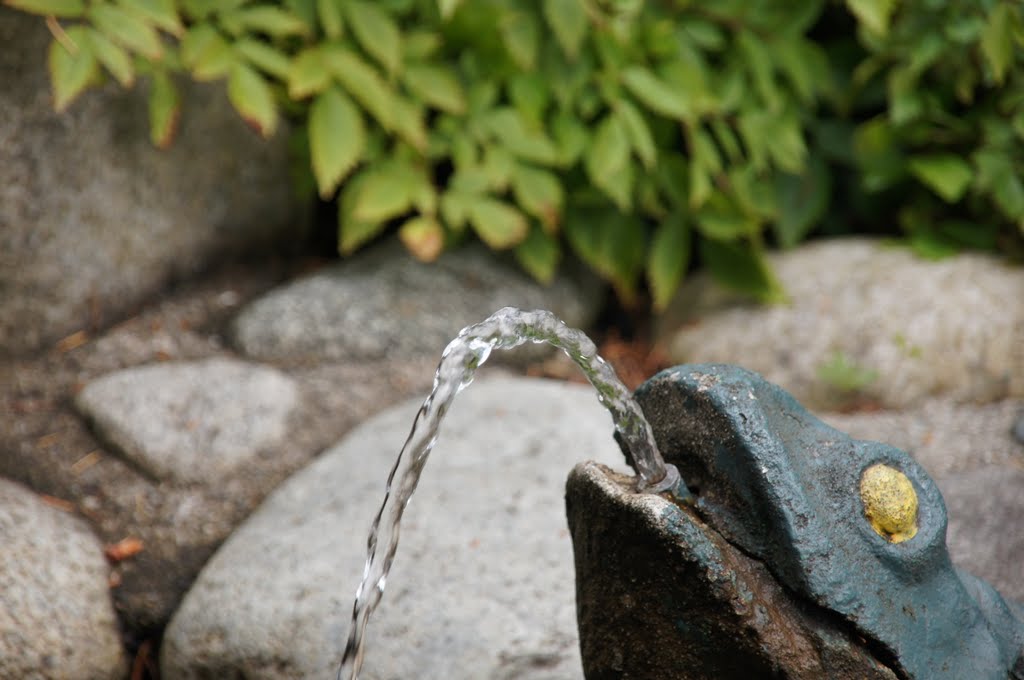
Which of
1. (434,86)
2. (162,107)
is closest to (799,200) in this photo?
(434,86)

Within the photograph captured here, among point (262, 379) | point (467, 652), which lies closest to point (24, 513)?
point (262, 379)

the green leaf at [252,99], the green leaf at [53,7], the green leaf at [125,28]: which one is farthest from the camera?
the green leaf at [252,99]

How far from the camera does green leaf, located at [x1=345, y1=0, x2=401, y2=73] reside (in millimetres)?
3646

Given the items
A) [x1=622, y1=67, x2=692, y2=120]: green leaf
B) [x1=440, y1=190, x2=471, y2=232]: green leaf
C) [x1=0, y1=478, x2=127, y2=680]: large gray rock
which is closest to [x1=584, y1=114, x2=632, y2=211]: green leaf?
[x1=622, y1=67, x2=692, y2=120]: green leaf

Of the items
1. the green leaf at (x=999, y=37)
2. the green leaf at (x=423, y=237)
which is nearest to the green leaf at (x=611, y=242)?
the green leaf at (x=423, y=237)

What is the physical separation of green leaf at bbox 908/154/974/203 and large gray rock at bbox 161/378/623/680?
6.03ft

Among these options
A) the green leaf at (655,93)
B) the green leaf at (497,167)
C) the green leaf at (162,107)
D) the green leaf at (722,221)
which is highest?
the green leaf at (655,93)

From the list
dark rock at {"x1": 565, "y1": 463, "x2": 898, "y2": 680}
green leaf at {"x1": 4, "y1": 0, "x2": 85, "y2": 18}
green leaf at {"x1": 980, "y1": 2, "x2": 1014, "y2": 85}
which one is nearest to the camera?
dark rock at {"x1": 565, "y1": 463, "x2": 898, "y2": 680}

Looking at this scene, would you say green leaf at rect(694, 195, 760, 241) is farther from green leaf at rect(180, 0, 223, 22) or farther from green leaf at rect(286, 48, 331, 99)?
green leaf at rect(180, 0, 223, 22)

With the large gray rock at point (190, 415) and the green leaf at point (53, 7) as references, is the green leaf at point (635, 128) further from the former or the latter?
the green leaf at point (53, 7)

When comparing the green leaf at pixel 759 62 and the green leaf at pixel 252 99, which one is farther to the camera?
the green leaf at pixel 759 62

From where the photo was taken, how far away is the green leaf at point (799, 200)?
437cm

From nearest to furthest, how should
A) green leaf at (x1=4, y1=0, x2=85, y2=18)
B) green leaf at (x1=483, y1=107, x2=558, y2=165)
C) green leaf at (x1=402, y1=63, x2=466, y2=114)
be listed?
green leaf at (x1=4, y1=0, x2=85, y2=18), green leaf at (x1=402, y1=63, x2=466, y2=114), green leaf at (x1=483, y1=107, x2=558, y2=165)

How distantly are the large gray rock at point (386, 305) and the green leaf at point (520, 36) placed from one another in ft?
2.83
